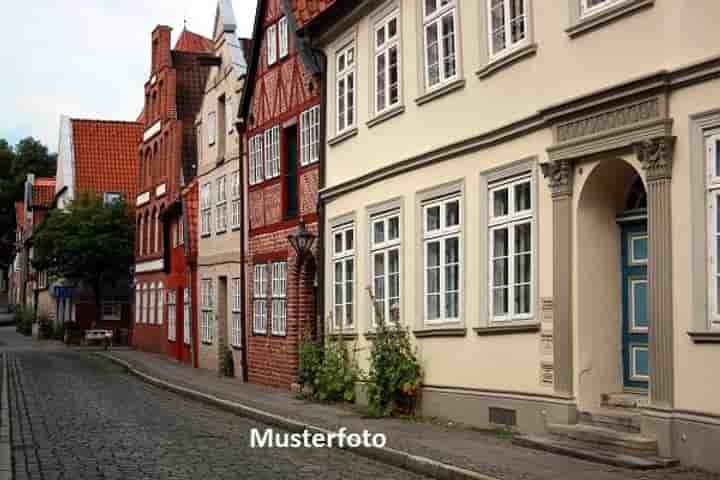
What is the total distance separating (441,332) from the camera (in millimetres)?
17969

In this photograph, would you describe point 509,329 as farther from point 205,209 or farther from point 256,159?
point 205,209

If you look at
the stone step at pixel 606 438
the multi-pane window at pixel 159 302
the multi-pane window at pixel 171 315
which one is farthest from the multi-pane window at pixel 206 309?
the stone step at pixel 606 438

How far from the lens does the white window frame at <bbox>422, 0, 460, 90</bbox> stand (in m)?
17.5

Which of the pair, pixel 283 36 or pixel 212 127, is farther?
pixel 212 127

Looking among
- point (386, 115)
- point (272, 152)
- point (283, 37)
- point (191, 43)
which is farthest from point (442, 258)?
point (191, 43)

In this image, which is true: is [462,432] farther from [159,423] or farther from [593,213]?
[159,423]

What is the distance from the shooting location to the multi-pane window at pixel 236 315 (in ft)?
102

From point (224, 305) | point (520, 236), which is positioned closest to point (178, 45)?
point (224, 305)

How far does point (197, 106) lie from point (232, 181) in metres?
13.2

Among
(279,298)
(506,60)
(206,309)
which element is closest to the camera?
(506,60)

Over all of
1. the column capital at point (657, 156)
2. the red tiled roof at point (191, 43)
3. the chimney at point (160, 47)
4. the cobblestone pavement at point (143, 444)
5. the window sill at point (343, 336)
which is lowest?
the cobblestone pavement at point (143, 444)

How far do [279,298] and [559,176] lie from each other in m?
13.7

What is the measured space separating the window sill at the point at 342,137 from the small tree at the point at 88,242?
30868 millimetres

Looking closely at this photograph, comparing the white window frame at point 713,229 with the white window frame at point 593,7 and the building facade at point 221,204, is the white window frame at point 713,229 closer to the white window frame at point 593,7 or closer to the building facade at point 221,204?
the white window frame at point 593,7
